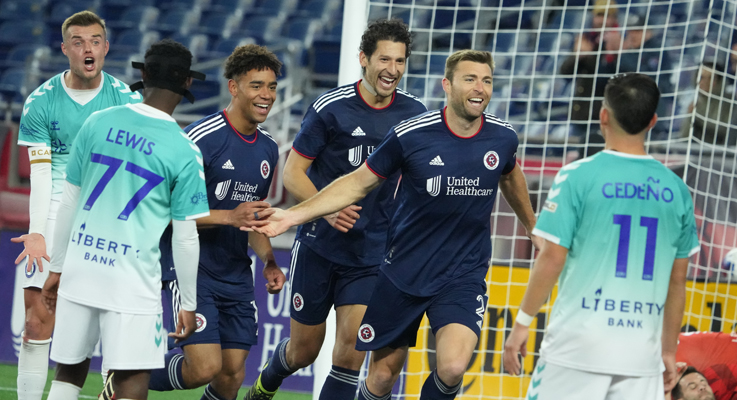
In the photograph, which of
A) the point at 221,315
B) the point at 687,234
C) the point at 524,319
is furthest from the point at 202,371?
the point at 687,234

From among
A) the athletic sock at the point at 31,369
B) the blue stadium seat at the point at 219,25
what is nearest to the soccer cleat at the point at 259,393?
the athletic sock at the point at 31,369

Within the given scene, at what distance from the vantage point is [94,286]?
12.2 feet

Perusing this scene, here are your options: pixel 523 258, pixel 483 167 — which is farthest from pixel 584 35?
pixel 483 167

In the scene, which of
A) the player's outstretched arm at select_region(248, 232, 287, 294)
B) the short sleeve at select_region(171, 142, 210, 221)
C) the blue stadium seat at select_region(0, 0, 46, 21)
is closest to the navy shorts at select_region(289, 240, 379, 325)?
the player's outstretched arm at select_region(248, 232, 287, 294)

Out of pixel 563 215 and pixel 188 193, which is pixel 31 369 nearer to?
pixel 188 193

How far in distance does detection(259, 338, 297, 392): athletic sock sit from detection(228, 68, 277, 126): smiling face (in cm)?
146

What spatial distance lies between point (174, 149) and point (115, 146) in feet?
0.79

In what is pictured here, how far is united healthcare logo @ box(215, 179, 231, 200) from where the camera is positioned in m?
4.74

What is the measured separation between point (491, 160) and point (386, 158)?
542mm

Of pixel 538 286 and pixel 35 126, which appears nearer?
→ pixel 538 286

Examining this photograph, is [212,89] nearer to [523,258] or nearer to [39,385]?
[523,258]

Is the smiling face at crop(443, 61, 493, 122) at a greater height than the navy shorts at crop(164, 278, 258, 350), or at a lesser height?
greater

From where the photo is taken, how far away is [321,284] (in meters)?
5.18

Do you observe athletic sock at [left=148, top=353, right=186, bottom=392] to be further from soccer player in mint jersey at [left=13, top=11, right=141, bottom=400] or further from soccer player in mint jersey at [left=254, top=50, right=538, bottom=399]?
soccer player in mint jersey at [left=254, top=50, right=538, bottom=399]
